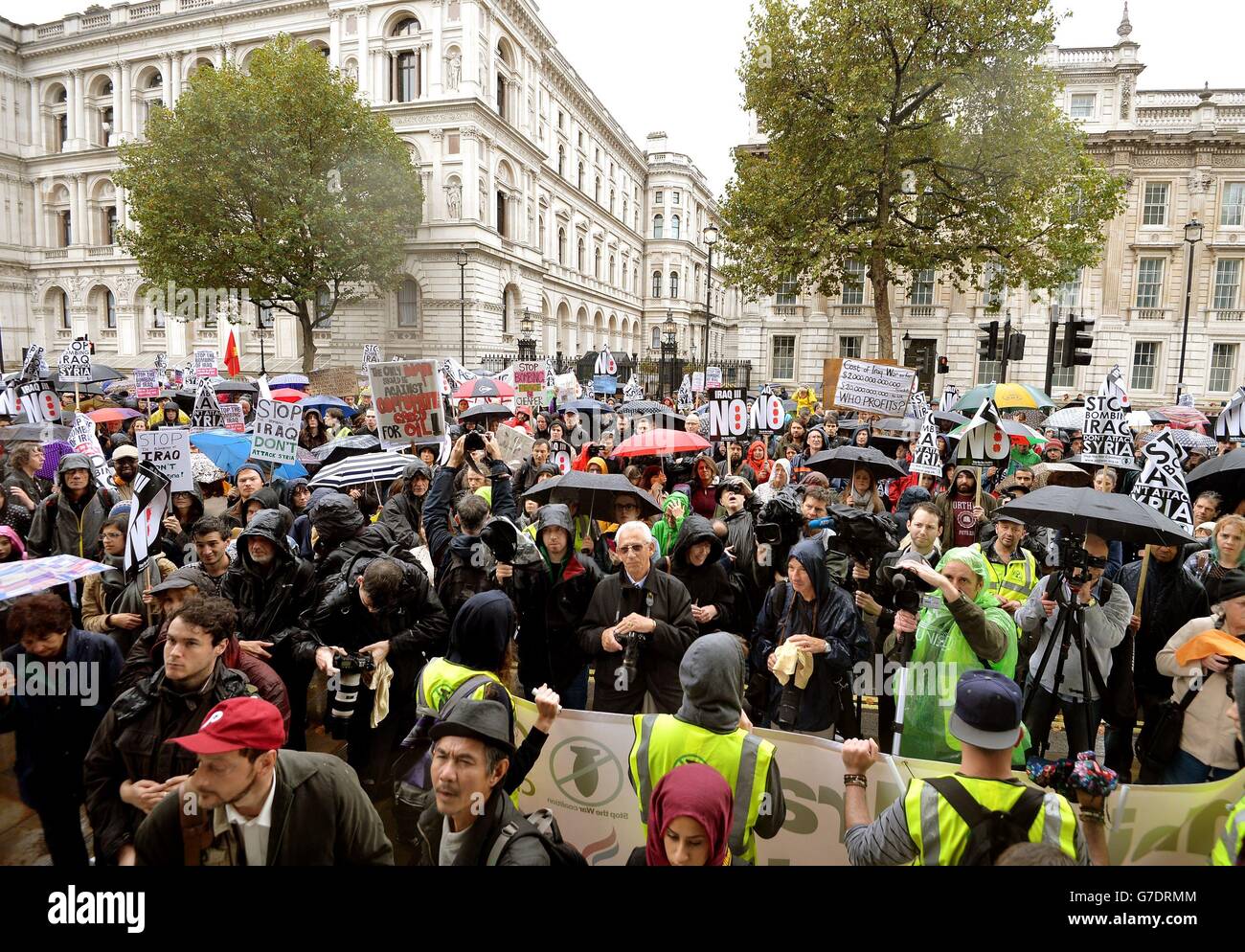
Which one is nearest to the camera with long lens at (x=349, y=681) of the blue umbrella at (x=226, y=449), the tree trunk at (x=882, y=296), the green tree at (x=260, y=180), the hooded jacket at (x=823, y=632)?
the hooded jacket at (x=823, y=632)

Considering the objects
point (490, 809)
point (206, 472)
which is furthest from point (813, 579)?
point (206, 472)

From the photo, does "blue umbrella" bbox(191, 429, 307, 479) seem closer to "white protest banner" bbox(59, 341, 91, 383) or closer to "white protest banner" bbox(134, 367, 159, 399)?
"white protest banner" bbox(59, 341, 91, 383)

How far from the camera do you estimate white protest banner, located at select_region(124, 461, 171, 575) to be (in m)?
4.21

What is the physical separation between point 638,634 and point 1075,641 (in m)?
2.40

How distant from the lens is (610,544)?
18.4 feet

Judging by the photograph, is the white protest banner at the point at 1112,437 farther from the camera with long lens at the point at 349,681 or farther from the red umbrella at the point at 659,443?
the camera with long lens at the point at 349,681

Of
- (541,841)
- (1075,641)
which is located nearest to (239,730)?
(541,841)

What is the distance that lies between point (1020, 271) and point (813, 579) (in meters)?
21.8

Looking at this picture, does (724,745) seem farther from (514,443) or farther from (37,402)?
(37,402)

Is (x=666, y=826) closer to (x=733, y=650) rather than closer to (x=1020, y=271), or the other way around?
(x=733, y=650)

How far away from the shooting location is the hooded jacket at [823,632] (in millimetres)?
3525

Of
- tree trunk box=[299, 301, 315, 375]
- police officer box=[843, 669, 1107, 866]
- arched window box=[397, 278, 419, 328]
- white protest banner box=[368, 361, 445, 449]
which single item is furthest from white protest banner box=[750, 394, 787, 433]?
arched window box=[397, 278, 419, 328]

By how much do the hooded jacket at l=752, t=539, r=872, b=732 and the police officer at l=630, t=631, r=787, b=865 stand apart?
1153mm
